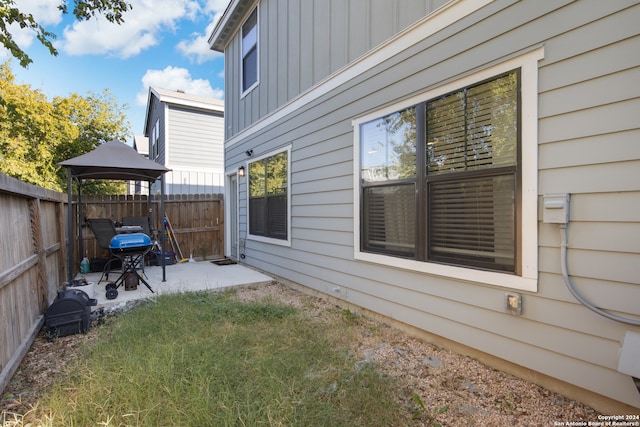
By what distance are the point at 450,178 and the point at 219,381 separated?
234 cm

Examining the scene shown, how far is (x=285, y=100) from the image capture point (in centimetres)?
521

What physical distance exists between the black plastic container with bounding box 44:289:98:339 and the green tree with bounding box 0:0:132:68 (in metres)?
2.44

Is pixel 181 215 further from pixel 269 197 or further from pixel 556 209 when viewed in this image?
pixel 556 209

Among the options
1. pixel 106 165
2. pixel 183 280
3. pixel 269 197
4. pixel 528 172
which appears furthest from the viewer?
pixel 269 197

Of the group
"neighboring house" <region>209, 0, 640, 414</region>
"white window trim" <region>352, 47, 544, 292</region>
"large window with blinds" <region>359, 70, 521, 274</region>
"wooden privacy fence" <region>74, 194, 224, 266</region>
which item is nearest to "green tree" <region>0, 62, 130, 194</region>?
"wooden privacy fence" <region>74, 194, 224, 266</region>

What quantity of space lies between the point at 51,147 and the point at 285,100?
9.19 m

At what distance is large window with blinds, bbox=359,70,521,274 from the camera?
2348 millimetres

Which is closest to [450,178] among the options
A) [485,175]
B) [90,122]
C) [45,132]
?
[485,175]

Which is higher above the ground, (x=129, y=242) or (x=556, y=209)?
(x=556, y=209)

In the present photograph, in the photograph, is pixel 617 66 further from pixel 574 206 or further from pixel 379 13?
pixel 379 13

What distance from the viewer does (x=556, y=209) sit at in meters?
2.03

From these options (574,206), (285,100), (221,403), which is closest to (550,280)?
(574,206)

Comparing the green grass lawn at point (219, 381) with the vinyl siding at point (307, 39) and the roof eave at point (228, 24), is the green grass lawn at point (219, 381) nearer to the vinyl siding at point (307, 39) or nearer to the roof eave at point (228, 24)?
the vinyl siding at point (307, 39)

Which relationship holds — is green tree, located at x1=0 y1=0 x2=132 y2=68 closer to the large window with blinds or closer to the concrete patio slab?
the concrete patio slab
